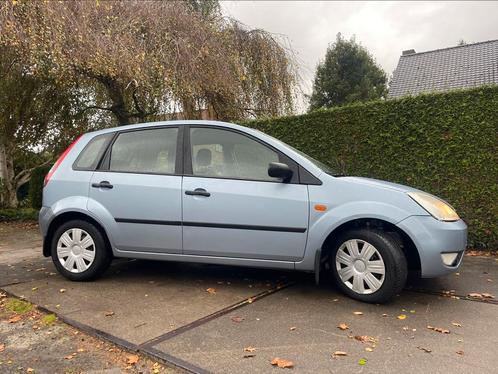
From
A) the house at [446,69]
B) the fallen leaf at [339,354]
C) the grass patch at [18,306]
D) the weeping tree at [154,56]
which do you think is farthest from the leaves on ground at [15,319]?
the house at [446,69]

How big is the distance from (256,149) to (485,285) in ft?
9.27

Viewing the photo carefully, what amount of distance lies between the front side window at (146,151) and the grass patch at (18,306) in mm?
1549

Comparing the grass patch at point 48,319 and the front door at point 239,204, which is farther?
the front door at point 239,204

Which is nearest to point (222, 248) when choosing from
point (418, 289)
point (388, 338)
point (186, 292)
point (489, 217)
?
point (186, 292)

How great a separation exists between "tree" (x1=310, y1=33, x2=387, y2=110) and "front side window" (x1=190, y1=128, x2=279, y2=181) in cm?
2097

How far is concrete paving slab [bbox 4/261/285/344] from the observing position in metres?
3.42

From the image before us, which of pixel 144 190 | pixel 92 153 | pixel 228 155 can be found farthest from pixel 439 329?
pixel 92 153

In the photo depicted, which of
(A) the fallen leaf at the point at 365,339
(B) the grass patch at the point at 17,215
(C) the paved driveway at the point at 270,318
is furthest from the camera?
(B) the grass patch at the point at 17,215

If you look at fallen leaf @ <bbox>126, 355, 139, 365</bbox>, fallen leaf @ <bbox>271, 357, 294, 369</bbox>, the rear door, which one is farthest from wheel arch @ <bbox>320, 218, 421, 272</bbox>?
fallen leaf @ <bbox>126, 355, 139, 365</bbox>

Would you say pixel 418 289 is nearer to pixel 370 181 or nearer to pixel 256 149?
pixel 370 181

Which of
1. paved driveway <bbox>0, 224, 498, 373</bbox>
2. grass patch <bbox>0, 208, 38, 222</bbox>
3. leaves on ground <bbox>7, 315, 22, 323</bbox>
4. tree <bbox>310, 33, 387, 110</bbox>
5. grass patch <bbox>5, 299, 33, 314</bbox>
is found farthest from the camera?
tree <bbox>310, 33, 387, 110</bbox>

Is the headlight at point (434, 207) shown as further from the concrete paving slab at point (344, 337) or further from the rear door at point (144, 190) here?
the rear door at point (144, 190)

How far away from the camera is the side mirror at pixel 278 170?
151 inches

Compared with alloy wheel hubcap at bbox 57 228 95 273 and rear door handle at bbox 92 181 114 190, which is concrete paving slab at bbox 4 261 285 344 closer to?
alloy wheel hubcap at bbox 57 228 95 273
